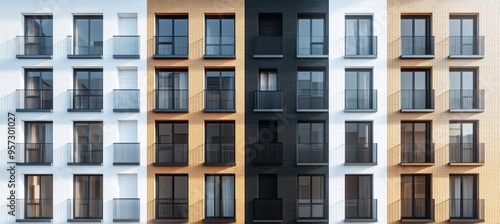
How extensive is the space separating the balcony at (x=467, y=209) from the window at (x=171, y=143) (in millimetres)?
14272

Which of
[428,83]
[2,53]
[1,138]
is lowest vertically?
[1,138]

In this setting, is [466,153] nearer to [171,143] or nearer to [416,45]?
[416,45]

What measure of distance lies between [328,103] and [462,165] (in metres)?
7.63

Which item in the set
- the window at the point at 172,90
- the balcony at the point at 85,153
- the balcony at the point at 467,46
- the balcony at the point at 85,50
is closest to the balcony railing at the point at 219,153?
the window at the point at 172,90

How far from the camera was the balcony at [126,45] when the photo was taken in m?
21.2

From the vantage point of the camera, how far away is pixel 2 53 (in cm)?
2114

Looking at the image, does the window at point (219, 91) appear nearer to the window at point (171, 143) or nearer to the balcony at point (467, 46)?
the window at point (171, 143)

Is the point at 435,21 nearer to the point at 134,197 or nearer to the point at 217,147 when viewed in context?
the point at 217,147

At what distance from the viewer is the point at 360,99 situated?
21.2m

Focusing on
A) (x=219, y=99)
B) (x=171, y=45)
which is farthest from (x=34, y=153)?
(x=219, y=99)

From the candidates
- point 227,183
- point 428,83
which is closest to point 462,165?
point 428,83

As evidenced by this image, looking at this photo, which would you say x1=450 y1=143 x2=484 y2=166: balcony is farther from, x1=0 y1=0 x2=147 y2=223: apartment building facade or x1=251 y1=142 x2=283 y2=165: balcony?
x1=0 y1=0 x2=147 y2=223: apartment building facade

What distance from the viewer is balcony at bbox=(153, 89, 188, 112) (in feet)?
69.5

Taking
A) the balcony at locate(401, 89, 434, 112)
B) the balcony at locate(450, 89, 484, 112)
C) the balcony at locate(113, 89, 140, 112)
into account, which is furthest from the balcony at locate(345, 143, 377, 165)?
the balcony at locate(113, 89, 140, 112)
